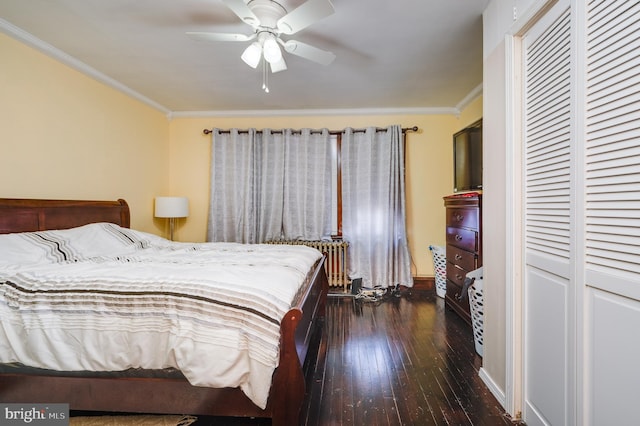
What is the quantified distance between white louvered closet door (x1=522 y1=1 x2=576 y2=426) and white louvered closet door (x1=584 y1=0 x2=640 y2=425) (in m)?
0.09

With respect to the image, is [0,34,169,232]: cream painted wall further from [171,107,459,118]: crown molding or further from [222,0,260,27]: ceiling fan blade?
[222,0,260,27]: ceiling fan blade

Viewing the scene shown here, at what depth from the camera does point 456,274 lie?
10.5 feet

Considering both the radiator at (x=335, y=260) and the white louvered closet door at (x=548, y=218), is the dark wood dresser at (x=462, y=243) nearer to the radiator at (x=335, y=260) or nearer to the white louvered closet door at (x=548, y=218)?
the white louvered closet door at (x=548, y=218)

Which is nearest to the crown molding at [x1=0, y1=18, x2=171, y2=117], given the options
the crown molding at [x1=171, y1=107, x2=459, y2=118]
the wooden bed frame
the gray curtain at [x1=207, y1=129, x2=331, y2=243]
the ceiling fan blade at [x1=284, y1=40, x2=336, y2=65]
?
the crown molding at [x1=171, y1=107, x2=459, y2=118]

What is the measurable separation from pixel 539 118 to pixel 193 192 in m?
4.15

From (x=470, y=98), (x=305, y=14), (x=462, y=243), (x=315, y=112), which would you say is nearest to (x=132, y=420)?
(x=305, y=14)

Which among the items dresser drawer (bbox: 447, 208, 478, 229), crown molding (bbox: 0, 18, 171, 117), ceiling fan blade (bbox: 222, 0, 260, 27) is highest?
crown molding (bbox: 0, 18, 171, 117)

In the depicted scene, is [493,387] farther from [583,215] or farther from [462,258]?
[462,258]

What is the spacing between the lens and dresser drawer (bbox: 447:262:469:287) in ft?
9.95

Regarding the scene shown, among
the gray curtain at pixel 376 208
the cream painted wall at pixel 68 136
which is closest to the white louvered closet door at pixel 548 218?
the gray curtain at pixel 376 208

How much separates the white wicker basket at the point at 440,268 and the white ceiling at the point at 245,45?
1.92m

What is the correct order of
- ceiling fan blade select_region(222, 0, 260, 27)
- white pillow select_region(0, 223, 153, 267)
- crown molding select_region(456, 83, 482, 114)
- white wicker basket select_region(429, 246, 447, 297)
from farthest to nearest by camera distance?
white wicker basket select_region(429, 246, 447, 297) < crown molding select_region(456, 83, 482, 114) < white pillow select_region(0, 223, 153, 267) < ceiling fan blade select_region(222, 0, 260, 27)

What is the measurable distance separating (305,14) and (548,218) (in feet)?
5.50

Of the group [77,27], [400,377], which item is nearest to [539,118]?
[400,377]
